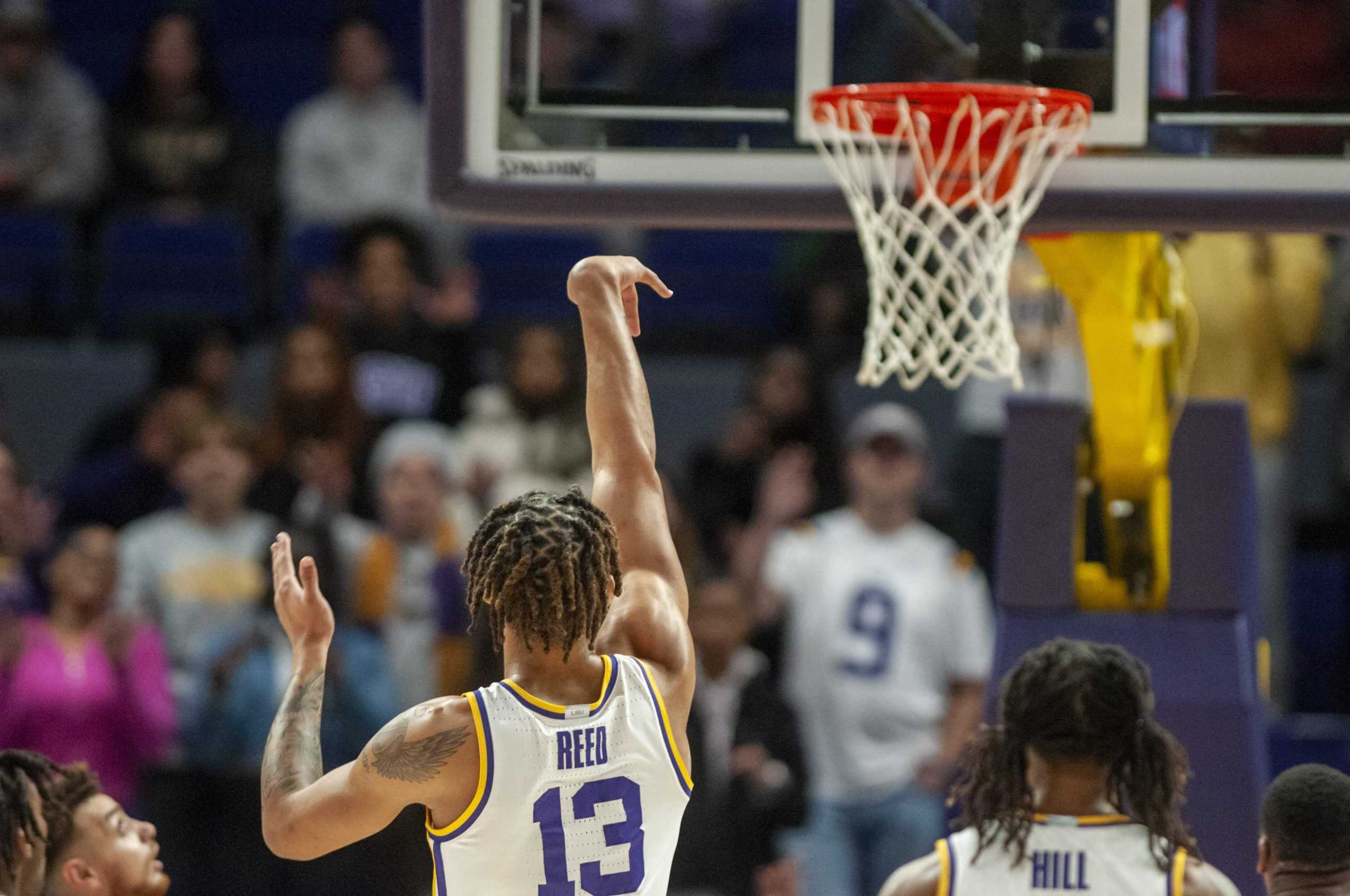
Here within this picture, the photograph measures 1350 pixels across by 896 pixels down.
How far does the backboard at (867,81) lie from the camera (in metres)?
4.30

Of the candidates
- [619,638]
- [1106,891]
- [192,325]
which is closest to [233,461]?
[192,325]

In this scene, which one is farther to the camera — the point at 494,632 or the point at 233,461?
the point at 233,461

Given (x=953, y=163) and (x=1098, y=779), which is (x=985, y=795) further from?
(x=953, y=163)

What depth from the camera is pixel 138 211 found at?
868 cm

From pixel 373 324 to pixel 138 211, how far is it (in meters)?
1.91

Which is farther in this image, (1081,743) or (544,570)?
(1081,743)

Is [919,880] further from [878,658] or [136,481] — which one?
[136,481]

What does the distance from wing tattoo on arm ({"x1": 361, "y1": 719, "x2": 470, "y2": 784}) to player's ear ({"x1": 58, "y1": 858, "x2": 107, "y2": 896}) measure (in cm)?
64

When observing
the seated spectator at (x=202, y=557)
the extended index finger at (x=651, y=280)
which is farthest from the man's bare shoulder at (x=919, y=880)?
the seated spectator at (x=202, y=557)

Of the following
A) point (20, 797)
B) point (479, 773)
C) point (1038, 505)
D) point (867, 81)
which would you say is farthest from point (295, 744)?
point (1038, 505)

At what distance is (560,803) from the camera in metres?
2.86

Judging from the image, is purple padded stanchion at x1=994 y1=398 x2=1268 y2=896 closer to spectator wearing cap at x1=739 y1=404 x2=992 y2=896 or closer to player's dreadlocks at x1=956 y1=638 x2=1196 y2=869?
player's dreadlocks at x1=956 y1=638 x2=1196 y2=869

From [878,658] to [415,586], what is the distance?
162 centimetres

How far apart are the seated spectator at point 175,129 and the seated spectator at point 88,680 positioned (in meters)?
2.68
